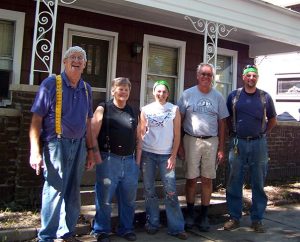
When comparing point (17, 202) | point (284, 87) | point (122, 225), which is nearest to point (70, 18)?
Result: point (17, 202)

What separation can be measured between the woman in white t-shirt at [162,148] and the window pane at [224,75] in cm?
530

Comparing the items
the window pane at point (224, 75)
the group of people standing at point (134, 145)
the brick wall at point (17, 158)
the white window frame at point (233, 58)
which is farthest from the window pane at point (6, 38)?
the window pane at point (224, 75)

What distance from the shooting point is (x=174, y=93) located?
8836 mm

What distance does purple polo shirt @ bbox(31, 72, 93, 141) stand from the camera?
12.4 feet

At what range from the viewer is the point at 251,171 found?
524 cm

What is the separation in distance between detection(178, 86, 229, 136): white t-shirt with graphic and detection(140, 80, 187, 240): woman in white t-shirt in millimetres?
287

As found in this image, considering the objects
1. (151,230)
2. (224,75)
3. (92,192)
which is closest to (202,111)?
(151,230)

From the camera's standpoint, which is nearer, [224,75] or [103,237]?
[103,237]

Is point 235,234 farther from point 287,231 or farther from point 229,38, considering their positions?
point 229,38

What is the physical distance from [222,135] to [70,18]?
3.76 meters

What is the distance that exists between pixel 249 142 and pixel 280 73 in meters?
11.3

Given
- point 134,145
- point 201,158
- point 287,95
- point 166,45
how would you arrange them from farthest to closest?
1. point 287,95
2. point 166,45
3. point 201,158
4. point 134,145

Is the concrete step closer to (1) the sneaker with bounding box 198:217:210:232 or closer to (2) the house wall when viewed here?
(1) the sneaker with bounding box 198:217:210:232

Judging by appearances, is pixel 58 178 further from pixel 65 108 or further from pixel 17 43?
pixel 17 43
